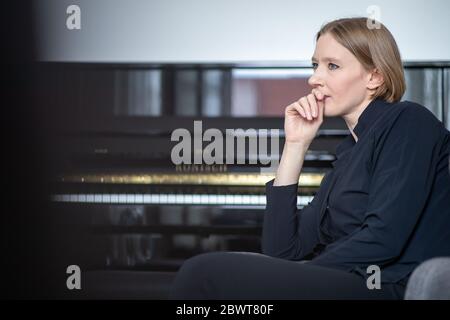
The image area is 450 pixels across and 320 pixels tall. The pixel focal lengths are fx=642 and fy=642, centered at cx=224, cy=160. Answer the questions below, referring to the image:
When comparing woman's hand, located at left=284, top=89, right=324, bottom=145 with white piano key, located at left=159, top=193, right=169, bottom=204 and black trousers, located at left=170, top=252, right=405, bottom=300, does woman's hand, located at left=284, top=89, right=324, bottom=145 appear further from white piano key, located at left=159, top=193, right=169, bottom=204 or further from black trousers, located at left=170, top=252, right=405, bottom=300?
white piano key, located at left=159, top=193, right=169, bottom=204

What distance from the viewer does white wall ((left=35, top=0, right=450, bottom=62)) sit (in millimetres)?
3066

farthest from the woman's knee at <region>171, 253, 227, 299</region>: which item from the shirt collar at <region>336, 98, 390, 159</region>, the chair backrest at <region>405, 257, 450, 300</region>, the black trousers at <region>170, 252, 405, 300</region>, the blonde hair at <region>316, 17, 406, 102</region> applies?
the blonde hair at <region>316, 17, 406, 102</region>

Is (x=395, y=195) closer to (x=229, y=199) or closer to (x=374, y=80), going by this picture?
(x=374, y=80)

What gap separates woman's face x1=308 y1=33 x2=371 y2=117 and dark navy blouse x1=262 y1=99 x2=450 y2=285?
56 millimetres

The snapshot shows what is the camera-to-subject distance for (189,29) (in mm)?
3098

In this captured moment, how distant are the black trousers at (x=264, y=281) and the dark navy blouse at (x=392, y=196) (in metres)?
0.06

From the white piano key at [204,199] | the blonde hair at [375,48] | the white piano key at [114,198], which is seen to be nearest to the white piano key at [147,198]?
the white piano key at [114,198]

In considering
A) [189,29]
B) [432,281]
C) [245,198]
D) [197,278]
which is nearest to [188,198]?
[245,198]

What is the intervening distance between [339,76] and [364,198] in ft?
1.08

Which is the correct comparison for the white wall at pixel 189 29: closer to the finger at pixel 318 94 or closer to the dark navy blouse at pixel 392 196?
the finger at pixel 318 94

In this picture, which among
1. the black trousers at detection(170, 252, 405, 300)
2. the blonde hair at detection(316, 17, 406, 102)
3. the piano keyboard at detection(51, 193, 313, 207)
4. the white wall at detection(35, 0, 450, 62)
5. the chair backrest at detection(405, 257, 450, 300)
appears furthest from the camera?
the white wall at detection(35, 0, 450, 62)

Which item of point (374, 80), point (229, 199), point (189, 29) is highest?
point (189, 29)

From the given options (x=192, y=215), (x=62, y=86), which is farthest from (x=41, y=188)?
(x=192, y=215)
